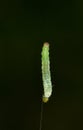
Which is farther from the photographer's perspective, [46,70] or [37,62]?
[37,62]

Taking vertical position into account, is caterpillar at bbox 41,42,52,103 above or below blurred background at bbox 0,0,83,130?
below

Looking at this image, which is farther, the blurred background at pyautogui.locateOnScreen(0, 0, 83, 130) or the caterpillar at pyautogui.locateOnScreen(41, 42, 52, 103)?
the blurred background at pyautogui.locateOnScreen(0, 0, 83, 130)

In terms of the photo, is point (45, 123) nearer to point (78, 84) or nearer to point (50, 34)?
point (78, 84)

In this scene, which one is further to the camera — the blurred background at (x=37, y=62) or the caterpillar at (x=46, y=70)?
the blurred background at (x=37, y=62)

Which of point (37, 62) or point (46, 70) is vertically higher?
point (37, 62)

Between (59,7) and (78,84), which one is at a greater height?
(59,7)

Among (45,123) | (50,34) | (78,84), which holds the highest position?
(50,34)

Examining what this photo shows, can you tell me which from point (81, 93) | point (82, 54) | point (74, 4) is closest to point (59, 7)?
point (74, 4)

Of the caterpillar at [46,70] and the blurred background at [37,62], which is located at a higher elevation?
the blurred background at [37,62]
